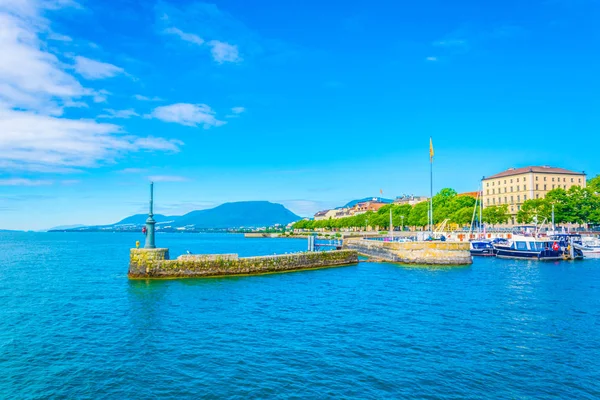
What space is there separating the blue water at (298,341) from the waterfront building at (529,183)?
105530 mm

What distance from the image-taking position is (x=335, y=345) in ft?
60.0

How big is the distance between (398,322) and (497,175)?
455ft

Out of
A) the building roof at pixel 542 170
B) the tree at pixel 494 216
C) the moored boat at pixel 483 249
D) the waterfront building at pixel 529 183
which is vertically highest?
the building roof at pixel 542 170

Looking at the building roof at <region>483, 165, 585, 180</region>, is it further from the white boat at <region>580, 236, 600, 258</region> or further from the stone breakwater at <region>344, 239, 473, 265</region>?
the stone breakwater at <region>344, 239, 473, 265</region>

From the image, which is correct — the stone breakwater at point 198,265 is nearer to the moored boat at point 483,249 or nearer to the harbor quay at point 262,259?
the harbor quay at point 262,259

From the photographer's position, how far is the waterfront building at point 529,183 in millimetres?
128000

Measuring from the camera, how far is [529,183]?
5049 inches

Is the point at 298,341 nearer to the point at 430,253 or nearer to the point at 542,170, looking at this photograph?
the point at 430,253

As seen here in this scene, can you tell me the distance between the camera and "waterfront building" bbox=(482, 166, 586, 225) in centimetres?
12800

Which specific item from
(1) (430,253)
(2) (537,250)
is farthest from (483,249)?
(1) (430,253)

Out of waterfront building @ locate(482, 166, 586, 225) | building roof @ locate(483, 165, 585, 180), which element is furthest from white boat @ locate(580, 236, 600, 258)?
building roof @ locate(483, 165, 585, 180)

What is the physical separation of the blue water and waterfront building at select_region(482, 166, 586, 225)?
10553 centimetres

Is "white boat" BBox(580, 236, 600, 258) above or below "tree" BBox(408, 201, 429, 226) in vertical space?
below

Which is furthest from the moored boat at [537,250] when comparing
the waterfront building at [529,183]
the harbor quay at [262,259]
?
the waterfront building at [529,183]
